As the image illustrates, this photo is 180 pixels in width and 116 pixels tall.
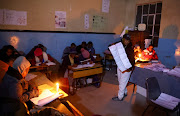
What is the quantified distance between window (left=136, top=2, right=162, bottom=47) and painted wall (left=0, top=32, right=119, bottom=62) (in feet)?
6.57

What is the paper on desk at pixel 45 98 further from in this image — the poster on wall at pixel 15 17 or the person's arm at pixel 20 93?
the poster on wall at pixel 15 17

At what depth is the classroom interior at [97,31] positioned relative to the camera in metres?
4.05

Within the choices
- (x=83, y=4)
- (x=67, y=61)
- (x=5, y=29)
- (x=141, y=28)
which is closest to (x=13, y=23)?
(x=5, y=29)

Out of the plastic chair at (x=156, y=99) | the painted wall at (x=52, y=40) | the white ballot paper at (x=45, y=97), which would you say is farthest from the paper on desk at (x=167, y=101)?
the painted wall at (x=52, y=40)

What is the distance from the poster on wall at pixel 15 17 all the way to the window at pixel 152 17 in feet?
18.9

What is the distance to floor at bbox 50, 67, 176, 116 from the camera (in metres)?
3.46

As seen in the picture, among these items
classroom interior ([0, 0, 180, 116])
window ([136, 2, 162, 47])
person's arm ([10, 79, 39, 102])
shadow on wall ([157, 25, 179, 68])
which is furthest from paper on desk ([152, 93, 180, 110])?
window ([136, 2, 162, 47])

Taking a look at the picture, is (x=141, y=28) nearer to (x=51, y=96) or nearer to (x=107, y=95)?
(x=107, y=95)

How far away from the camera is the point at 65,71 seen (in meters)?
4.75

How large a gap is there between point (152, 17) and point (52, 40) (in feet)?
16.6

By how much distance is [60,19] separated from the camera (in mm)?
6258

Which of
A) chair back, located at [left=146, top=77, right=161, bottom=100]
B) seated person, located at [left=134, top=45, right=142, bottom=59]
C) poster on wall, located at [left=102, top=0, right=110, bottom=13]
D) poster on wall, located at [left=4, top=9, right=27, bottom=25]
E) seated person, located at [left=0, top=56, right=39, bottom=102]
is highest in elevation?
poster on wall, located at [left=102, top=0, right=110, bottom=13]

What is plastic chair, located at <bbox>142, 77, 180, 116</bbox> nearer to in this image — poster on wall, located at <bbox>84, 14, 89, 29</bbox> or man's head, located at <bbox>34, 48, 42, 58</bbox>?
man's head, located at <bbox>34, 48, 42, 58</bbox>

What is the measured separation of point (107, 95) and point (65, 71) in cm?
156
